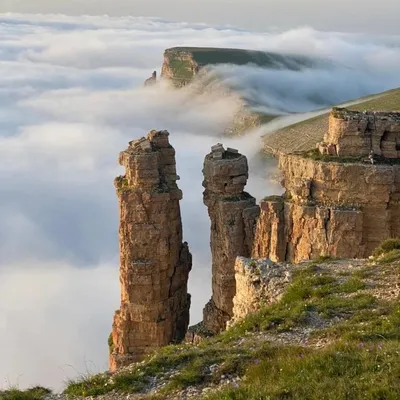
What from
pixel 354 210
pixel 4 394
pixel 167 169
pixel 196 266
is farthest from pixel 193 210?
pixel 4 394

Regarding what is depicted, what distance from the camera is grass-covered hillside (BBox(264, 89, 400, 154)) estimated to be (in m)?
84.0

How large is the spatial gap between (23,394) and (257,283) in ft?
33.2

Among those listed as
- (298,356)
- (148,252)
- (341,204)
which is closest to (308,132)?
(148,252)

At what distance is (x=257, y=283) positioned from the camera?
2141 centimetres

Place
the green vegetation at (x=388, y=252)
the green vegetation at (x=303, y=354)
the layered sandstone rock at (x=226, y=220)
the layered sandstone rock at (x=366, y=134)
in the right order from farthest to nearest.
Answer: the layered sandstone rock at (x=226, y=220) < the layered sandstone rock at (x=366, y=134) < the green vegetation at (x=388, y=252) < the green vegetation at (x=303, y=354)

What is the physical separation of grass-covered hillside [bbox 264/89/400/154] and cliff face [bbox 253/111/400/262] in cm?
4938

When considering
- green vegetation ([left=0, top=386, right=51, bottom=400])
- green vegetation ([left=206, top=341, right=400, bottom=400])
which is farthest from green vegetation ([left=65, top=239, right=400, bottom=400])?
green vegetation ([left=0, top=386, right=51, bottom=400])

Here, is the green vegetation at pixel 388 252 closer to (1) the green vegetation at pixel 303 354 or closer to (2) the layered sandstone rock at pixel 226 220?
(1) the green vegetation at pixel 303 354

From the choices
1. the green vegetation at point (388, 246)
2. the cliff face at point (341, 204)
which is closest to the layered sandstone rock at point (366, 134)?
the cliff face at point (341, 204)

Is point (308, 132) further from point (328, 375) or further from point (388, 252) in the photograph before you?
point (328, 375)

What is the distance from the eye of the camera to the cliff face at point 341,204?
92.6 ft

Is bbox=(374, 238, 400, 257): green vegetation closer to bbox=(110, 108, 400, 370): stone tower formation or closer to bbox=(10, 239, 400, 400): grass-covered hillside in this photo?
bbox=(10, 239, 400, 400): grass-covered hillside

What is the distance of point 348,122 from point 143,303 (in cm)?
1478

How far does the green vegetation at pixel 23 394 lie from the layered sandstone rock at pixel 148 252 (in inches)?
761
